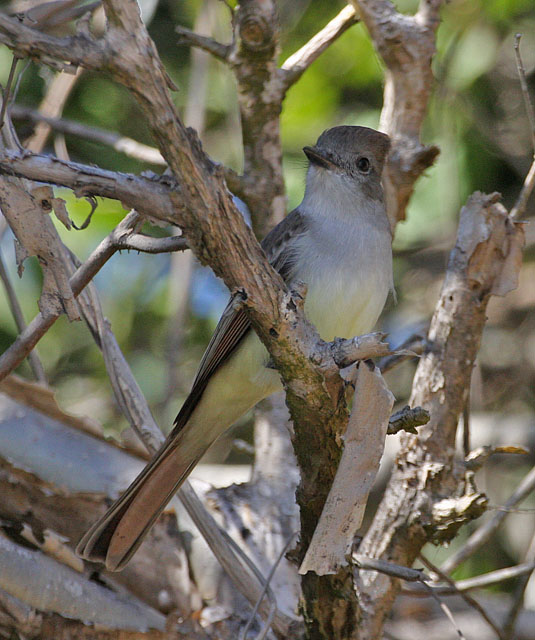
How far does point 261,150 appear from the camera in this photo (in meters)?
3.67

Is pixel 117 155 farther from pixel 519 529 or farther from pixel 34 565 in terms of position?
pixel 519 529

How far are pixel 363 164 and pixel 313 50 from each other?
570mm

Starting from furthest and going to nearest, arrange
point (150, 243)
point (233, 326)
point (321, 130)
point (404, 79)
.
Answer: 1. point (321, 130)
2. point (404, 79)
3. point (233, 326)
4. point (150, 243)

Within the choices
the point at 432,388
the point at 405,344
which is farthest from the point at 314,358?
the point at 405,344

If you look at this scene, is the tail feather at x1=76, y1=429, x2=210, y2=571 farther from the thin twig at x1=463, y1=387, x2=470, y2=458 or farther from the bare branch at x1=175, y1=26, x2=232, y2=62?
the bare branch at x1=175, y1=26, x2=232, y2=62

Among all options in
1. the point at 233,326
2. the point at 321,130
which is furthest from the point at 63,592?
the point at 321,130

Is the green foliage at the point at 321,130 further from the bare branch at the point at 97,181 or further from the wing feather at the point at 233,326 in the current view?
the bare branch at the point at 97,181

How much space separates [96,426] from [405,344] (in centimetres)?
130

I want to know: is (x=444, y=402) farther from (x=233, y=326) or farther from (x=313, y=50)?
(x=313, y=50)

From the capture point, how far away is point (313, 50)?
12.0 feet

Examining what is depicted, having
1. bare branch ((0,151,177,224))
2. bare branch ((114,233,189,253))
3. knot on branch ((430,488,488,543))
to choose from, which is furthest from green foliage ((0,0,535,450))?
bare branch ((0,151,177,224))

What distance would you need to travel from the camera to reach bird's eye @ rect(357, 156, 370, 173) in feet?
11.7

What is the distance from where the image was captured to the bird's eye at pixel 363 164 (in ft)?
11.7

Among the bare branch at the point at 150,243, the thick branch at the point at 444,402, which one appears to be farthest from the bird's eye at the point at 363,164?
the bare branch at the point at 150,243
